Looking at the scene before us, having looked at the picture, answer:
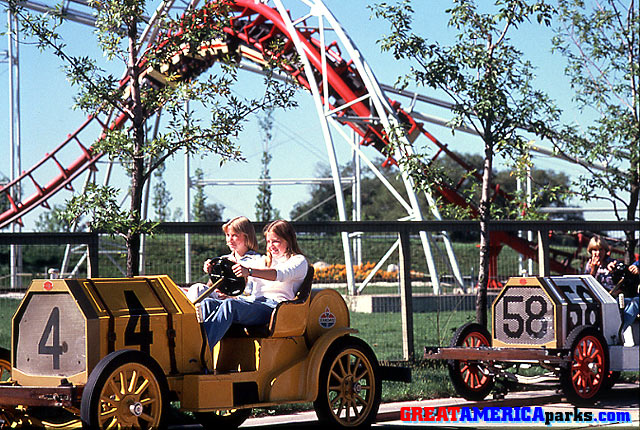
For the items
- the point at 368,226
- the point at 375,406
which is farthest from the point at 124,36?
the point at 375,406

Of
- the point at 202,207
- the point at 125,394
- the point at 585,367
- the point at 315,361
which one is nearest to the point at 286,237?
the point at 315,361

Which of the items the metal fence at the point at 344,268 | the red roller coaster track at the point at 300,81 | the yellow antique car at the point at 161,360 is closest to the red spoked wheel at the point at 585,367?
the metal fence at the point at 344,268

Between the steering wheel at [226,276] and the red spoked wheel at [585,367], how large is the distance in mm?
3531

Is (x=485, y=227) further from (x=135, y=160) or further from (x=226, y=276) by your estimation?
(x=226, y=276)

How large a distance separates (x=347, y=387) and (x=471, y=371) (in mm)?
2472

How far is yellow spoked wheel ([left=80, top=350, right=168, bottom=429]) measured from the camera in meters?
5.52

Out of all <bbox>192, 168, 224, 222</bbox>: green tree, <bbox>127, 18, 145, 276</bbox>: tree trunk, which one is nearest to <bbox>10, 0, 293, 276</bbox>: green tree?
<bbox>127, 18, 145, 276</bbox>: tree trunk

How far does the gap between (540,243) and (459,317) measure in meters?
5.18

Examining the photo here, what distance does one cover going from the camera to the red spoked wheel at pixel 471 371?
30.3 ft

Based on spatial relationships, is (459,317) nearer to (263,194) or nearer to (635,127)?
(635,127)

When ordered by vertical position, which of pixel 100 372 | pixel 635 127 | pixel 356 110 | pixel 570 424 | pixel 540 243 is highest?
pixel 356 110

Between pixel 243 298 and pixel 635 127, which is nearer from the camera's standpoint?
pixel 243 298

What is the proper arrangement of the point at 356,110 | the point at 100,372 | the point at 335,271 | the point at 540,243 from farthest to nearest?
the point at 356,110
the point at 335,271
the point at 540,243
the point at 100,372

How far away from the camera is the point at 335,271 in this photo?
46.1ft
